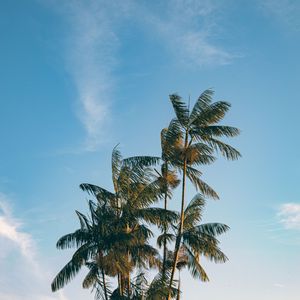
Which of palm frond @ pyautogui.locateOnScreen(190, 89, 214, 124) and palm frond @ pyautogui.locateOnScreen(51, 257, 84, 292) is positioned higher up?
palm frond @ pyautogui.locateOnScreen(190, 89, 214, 124)

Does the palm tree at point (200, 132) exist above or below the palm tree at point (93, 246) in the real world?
above

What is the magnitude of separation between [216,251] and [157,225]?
3839mm

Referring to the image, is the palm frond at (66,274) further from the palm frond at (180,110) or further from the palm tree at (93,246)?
the palm frond at (180,110)

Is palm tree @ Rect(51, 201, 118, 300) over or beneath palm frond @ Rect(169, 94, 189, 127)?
beneath

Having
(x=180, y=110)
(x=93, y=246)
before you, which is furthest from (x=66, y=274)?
(x=180, y=110)

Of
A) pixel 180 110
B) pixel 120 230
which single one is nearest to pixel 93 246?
pixel 120 230

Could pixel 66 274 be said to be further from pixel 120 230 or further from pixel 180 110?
pixel 180 110

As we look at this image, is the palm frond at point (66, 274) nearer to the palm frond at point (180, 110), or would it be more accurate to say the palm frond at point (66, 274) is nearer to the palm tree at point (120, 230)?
the palm tree at point (120, 230)

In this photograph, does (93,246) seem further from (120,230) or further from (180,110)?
(180,110)

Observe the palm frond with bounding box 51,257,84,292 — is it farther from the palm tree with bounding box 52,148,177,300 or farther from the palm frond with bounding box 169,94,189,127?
the palm frond with bounding box 169,94,189,127

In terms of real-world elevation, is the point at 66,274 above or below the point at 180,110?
below

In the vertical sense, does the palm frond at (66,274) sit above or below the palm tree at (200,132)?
below

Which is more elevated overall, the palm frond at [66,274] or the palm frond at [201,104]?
the palm frond at [201,104]

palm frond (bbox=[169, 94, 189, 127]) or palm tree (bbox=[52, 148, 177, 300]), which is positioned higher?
palm frond (bbox=[169, 94, 189, 127])
